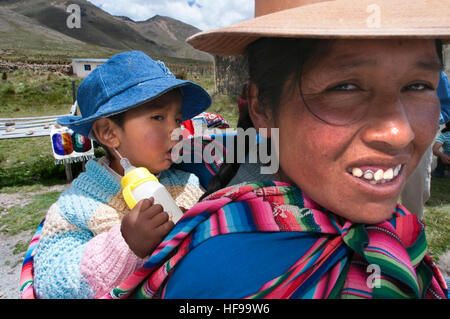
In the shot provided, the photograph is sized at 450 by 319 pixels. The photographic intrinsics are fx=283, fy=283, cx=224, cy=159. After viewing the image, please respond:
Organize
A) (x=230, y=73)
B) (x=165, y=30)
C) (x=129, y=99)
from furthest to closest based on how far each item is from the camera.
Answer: (x=165, y=30)
(x=129, y=99)
(x=230, y=73)

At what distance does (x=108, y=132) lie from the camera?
1.65 m

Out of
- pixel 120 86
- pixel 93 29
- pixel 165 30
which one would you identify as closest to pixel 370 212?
pixel 120 86

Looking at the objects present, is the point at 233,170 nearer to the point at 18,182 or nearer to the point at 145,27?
the point at 18,182

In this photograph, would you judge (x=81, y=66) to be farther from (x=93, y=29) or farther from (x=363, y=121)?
(x=93, y=29)

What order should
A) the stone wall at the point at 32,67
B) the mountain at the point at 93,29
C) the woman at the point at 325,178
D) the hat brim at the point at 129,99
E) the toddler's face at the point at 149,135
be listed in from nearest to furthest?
the woman at the point at 325,178, the hat brim at the point at 129,99, the toddler's face at the point at 149,135, the stone wall at the point at 32,67, the mountain at the point at 93,29

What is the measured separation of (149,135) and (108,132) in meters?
0.28

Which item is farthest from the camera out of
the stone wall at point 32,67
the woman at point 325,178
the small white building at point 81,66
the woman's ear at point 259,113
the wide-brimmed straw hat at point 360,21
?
the small white building at point 81,66

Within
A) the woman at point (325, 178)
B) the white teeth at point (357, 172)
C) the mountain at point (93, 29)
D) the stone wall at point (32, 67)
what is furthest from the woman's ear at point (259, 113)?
the mountain at point (93, 29)

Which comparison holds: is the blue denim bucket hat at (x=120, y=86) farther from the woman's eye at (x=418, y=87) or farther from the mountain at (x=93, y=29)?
the mountain at (x=93, y=29)

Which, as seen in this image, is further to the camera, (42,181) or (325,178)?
(42,181)

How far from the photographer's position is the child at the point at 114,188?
1113mm

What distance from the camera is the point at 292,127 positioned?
82 centimetres

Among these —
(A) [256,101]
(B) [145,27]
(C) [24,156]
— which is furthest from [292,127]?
(B) [145,27]

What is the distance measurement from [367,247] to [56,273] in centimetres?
117
